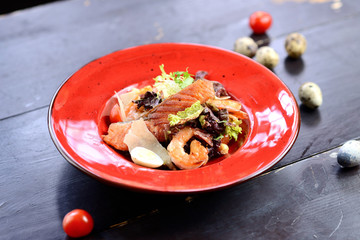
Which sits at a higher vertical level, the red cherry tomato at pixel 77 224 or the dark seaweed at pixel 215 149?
the dark seaweed at pixel 215 149

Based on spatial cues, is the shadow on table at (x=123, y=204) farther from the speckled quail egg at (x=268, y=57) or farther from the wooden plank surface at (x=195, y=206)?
the speckled quail egg at (x=268, y=57)

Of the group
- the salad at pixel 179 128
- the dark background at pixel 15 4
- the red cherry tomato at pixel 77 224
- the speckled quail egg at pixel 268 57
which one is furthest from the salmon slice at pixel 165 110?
the dark background at pixel 15 4

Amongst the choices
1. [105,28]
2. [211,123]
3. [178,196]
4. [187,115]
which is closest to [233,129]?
[211,123]

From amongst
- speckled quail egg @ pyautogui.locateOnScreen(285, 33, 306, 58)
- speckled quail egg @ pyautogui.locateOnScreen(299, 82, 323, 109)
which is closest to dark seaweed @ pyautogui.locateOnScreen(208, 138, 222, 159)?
speckled quail egg @ pyautogui.locateOnScreen(299, 82, 323, 109)

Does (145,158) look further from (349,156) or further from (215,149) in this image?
(349,156)

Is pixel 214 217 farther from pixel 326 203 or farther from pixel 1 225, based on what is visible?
pixel 1 225
